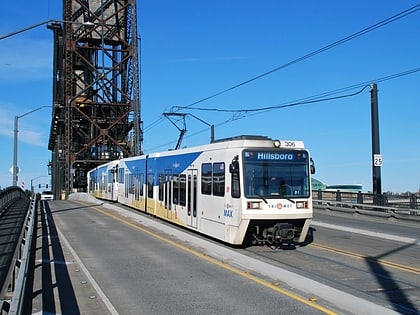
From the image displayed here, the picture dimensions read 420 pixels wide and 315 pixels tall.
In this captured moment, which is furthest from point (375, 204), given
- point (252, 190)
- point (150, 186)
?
point (252, 190)

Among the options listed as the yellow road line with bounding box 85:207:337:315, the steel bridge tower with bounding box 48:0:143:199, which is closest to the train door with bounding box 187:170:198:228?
the yellow road line with bounding box 85:207:337:315

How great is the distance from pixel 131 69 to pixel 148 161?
44.7 m

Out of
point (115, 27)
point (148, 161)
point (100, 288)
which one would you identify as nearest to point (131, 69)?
point (115, 27)

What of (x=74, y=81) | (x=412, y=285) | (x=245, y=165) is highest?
(x=74, y=81)

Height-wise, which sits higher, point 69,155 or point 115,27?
point 115,27

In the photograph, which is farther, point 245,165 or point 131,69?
point 131,69

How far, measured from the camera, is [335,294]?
851 centimetres

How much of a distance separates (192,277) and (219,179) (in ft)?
17.0

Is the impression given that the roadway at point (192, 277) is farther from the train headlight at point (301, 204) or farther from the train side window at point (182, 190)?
the train side window at point (182, 190)

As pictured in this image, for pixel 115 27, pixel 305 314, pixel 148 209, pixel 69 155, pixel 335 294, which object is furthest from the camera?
pixel 115 27

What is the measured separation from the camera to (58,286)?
31.0ft

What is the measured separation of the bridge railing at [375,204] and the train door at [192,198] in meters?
12.9

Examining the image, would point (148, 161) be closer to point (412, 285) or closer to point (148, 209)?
point (148, 209)

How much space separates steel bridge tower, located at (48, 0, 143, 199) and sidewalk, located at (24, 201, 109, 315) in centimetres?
5070
